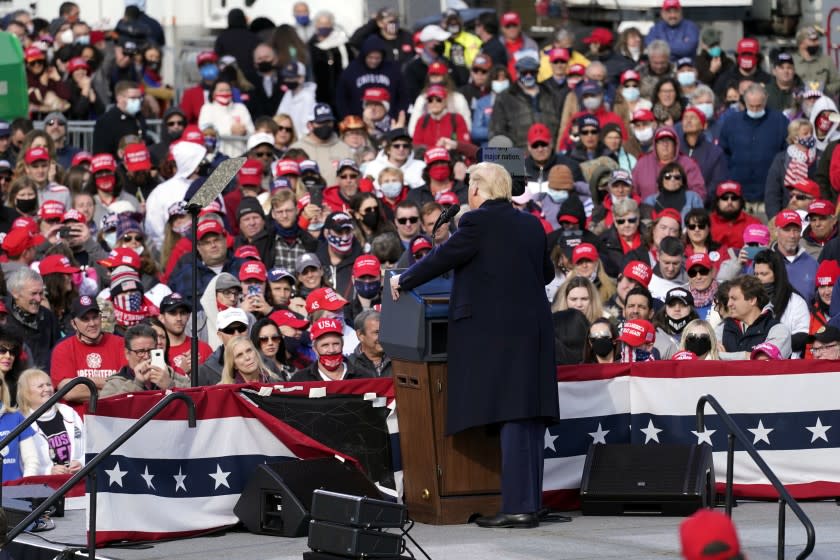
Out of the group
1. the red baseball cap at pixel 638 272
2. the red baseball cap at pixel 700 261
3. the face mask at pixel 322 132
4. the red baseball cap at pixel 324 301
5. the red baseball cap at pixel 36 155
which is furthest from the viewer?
the face mask at pixel 322 132

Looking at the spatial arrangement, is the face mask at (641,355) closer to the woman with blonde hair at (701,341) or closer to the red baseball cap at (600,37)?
the woman with blonde hair at (701,341)

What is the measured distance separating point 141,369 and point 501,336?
318 centimetres

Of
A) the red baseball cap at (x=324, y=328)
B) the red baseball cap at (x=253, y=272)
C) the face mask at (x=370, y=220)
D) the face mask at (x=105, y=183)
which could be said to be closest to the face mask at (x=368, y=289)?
the red baseball cap at (x=253, y=272)

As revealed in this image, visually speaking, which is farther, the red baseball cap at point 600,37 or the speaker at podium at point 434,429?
the red baseball cap at point 600,37

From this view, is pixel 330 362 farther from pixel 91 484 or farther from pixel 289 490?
pixel 91 484

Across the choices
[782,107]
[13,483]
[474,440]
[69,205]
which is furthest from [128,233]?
[782,107]

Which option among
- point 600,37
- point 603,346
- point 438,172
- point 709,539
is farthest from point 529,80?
point 709,539

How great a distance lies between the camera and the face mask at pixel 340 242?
688 inches

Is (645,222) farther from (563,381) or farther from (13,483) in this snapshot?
(13,483)

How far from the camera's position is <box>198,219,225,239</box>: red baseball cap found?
17.5 meters

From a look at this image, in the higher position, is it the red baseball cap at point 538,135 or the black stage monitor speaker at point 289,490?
the red baseball cap at point 538,135

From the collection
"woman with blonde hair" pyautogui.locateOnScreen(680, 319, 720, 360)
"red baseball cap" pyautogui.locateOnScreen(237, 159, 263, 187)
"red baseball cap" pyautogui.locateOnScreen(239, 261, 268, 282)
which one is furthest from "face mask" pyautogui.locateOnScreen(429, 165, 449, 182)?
"woman with blonde hair" pyautogui.locateOnScreen(680, 319, 720, 360)

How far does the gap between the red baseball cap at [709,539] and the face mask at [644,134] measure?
50.8 feet

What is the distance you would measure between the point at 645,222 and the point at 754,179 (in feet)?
9.57
